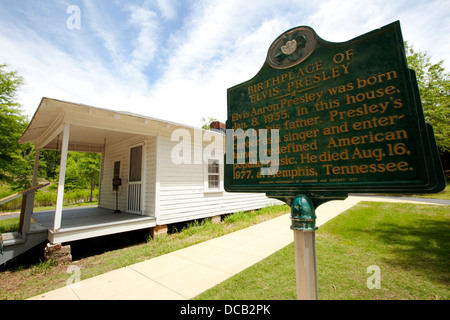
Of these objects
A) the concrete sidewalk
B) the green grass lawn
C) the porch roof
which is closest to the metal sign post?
the green grass lawn

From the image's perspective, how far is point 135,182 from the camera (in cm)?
789

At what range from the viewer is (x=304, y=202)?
1.69m

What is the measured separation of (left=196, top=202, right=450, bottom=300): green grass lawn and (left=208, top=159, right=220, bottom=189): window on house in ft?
14.5

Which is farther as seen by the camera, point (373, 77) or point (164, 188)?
point (164, 188)

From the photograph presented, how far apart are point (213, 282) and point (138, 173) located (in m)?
5.74

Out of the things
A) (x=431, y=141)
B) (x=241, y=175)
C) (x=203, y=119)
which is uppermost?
(x=203, y=119)

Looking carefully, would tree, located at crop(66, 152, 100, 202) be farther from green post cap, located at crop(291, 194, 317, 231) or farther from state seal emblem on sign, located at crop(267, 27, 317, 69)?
green post cap, located at crop(291, 194, 317, 231)

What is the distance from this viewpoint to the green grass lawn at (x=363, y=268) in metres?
3.06

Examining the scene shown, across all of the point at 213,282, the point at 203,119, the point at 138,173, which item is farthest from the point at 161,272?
the point at 203,119

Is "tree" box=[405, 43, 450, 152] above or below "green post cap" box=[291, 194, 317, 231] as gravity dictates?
above

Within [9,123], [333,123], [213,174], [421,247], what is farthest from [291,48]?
[9,123]

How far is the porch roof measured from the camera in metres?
5.39

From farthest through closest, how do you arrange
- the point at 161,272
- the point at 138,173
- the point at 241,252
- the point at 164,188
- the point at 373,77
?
the point at 138,173, the point at 164,188, the point at 241,252, the point at 161,272, the point at 373,77
